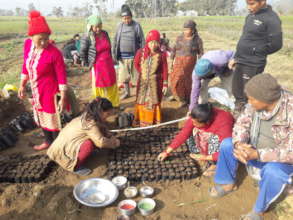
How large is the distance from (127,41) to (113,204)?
331cm

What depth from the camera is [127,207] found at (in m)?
2.87

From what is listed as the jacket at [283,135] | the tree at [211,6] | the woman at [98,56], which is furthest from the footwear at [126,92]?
the tree at [211,6]

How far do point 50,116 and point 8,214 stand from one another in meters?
1.36

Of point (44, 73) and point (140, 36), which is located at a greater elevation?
point (140, 36)

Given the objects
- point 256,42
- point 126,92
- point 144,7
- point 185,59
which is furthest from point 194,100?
point 144,7

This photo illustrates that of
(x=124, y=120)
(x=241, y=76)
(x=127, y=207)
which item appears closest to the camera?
(x=127, y=207)

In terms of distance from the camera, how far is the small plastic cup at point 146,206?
2.80 metres

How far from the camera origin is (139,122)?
479cm

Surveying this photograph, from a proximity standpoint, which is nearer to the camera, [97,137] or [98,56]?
[97,137]

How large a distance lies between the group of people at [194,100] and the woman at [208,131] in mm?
12

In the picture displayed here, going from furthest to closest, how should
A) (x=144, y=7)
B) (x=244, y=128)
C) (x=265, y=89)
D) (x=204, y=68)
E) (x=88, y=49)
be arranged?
(x=144, y=7) → (x=88, y=49) → (x=204, y=68) → (x=244, y=128) → (x=265, y=89)

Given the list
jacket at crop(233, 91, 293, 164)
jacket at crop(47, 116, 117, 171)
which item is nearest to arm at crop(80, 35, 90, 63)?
jacket at crop(47, 116, 117, 171)

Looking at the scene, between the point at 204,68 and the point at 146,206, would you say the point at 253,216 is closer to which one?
the point at 146,206

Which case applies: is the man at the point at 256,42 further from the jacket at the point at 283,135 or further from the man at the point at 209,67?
the jacket at the point at 283,135
